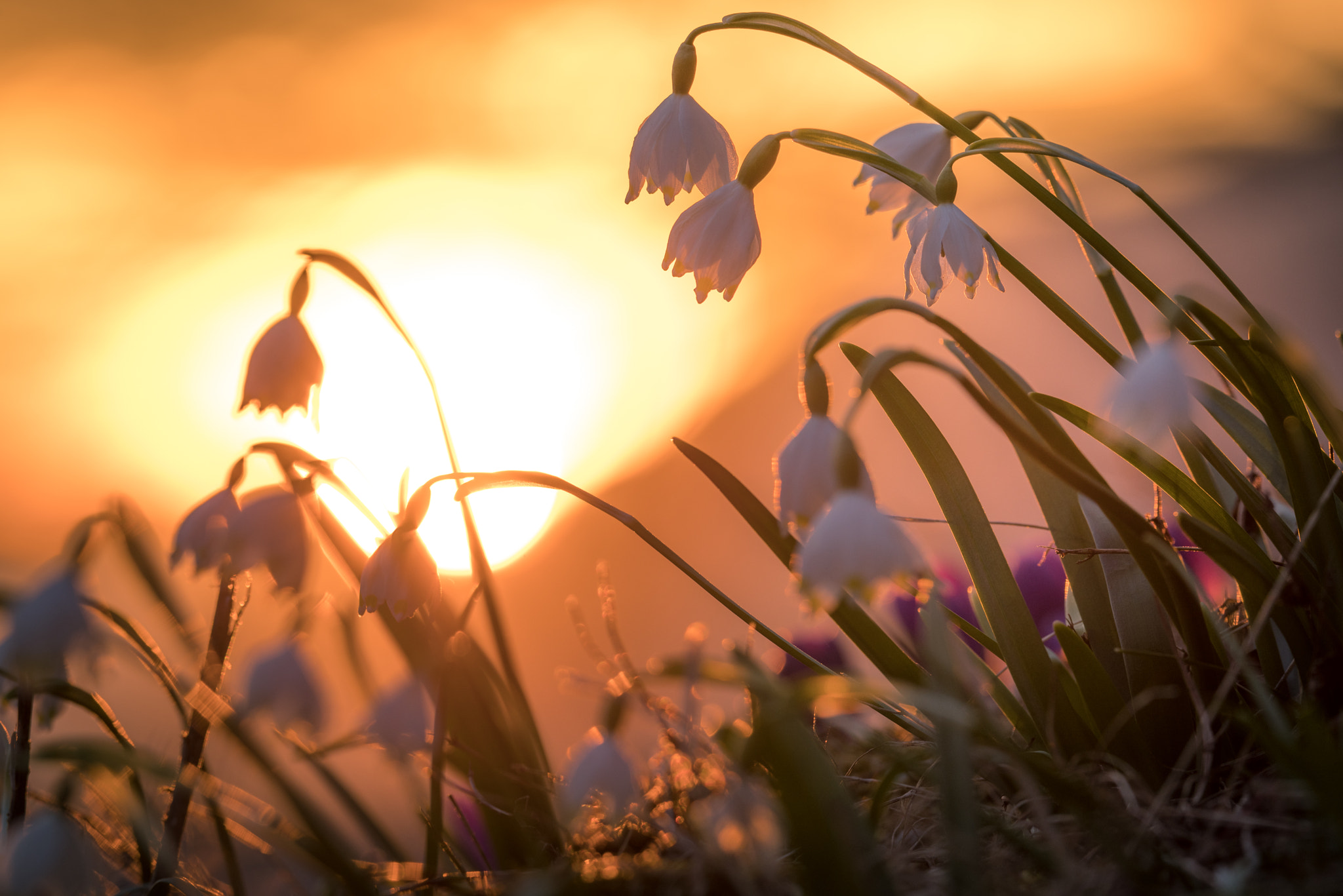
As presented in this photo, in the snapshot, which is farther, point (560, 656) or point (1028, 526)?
point (560, 656)

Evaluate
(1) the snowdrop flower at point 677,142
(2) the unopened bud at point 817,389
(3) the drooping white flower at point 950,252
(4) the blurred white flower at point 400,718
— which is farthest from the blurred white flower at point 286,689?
(3) the drooping white flower at point 950,252

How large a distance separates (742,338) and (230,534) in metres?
2.44

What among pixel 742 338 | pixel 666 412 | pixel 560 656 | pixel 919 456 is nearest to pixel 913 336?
pixel 742 338

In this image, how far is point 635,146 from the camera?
2.82 feet

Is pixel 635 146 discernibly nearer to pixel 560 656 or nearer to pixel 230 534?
pixel 230 534

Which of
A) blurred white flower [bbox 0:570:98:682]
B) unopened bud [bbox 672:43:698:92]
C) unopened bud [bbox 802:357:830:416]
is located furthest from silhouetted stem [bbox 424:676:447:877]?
unopened bud [bbox 672:43:698:92]

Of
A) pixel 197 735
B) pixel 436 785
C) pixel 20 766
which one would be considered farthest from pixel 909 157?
pixel 20 766

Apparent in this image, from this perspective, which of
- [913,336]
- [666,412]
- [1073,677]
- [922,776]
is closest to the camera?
[922,776]

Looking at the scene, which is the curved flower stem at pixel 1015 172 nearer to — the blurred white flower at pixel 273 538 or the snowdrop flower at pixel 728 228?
the snowdrop flower at pixel 728 228

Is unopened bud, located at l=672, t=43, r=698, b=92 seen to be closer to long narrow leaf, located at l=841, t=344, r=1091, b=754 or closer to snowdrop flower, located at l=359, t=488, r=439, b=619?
long narrow leaf, located at l=841, t=344, r=1091, b=754

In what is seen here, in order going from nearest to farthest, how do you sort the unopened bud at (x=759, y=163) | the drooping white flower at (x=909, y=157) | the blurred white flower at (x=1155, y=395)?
the blurred white flower at (x=1155, y=395), the unopened bud at (x=759, y=163), the drooping white flower at (x=909, y=157)

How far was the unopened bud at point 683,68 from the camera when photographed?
85cm

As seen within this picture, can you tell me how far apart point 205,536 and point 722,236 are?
524mm

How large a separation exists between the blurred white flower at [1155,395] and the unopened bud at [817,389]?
17 cm
